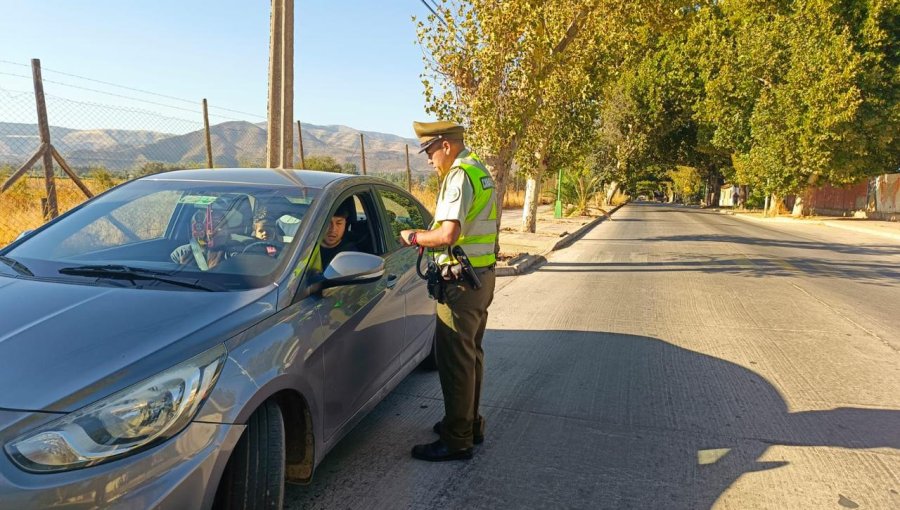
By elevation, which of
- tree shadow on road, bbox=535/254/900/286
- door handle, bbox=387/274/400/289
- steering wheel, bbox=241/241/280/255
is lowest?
tree shadow on road, bbox=535/254/900/286

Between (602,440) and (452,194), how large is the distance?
6.02ft

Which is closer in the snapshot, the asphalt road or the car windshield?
the car windshield

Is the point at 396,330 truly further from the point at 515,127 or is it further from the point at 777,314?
the point at 515,127

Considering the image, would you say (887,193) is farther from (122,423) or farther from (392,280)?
(122,423)

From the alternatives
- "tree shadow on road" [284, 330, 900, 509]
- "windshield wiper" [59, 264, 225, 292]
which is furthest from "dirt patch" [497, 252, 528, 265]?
"windshield wiper" [59, 264, 225, 292]

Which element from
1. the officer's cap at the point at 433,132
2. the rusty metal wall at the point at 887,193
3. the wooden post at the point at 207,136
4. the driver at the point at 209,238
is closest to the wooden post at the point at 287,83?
the wooden post at the point at 207,136

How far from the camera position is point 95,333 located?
6.72 ft

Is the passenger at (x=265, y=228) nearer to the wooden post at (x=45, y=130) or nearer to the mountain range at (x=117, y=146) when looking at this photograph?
the mountain range at (x=117, y=146)

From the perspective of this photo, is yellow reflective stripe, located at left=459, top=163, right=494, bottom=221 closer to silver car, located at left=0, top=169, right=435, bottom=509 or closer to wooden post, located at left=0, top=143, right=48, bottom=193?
silver car, located at left=0, top=169, right=435, bottom=509

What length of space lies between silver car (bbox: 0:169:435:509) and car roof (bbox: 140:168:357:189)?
19 millimetres

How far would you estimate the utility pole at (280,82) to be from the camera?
26.6ft

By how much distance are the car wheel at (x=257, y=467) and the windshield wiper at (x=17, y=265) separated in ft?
4.49

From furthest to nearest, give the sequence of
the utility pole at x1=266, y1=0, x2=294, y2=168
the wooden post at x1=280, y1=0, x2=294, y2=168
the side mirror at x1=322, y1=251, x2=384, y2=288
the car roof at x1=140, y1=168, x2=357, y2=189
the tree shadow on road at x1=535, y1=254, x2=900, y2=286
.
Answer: the tree shadow on road at x1=535, y1=254, x2=900, y2=286
the wooden post at x1=280, y1=0, x2=294, y2=168
the utility pole at x1=266, y1=0, x2=294, y2=168
the car roof at x1=140, y1=168, x2=357, y2=189
the side mirror at x1=322, y1=251, x2=384, y2=288

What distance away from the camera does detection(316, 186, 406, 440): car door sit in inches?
109
